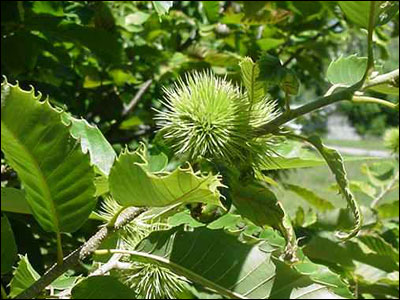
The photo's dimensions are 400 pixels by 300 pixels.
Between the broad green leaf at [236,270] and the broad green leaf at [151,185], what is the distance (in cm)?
5

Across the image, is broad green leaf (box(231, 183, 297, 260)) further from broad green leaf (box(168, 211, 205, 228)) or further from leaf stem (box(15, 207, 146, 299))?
leaf stem (box(15, 207, 146, 299))

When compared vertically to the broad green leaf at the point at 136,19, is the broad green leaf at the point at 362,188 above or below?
below

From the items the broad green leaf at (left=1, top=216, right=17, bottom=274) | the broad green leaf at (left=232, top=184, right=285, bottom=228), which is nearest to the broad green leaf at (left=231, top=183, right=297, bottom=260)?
the broad green leaf at (left=232, top=184, right=285, bottom=228)

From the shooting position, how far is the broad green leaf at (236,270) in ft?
2.30

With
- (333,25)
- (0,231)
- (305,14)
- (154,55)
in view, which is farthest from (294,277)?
(333,25)

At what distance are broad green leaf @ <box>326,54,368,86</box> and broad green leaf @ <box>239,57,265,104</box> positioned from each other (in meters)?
0.13

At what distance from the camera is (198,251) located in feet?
2.45

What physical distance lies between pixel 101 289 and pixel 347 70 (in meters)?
0.61

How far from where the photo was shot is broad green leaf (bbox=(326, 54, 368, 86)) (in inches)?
43.3

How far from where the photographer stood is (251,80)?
1.04 metres

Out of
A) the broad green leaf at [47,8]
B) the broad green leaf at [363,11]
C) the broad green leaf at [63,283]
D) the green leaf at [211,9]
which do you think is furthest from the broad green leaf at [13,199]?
the green leaf at [211,9]

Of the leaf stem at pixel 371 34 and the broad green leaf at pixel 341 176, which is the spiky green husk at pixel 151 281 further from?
the leaf stem at pixel 371 34

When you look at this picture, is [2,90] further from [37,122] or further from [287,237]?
[287,237]

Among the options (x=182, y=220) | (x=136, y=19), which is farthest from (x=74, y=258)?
(x=136, y=19)
